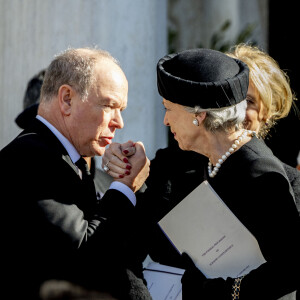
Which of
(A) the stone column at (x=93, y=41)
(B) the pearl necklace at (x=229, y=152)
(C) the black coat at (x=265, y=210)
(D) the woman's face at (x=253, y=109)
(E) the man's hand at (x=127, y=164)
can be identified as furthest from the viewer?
(A) the stone column at (x=93, y=41)

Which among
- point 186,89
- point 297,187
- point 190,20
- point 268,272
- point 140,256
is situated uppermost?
point 186,89

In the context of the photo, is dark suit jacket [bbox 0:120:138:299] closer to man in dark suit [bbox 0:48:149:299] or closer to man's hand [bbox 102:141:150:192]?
man in dark suit [bbox 0:48:149:299]

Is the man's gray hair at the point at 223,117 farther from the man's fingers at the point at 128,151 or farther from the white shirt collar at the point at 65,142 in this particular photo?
the white shirt collar at the point at 65,142

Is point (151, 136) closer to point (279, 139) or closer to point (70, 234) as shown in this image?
point (279, 139)

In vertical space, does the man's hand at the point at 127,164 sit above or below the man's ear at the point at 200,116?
below

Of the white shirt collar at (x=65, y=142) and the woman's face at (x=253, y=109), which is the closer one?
the white shirt collar at (x=65, y=142)

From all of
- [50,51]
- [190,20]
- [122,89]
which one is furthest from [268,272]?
[190,20]

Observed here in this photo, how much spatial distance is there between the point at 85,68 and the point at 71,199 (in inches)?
26.8

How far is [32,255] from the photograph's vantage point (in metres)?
2.51

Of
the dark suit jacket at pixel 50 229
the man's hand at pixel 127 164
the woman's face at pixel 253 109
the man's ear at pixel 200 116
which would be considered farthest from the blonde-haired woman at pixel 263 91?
the dark suit jacket at pixel 50 229

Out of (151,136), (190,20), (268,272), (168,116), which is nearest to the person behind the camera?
(268,272)

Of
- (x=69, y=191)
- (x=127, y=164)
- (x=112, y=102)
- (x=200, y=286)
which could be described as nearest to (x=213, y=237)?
(x=200, y=286)

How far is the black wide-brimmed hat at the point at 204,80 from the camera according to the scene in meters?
2.64

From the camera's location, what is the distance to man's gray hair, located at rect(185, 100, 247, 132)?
271 centimetres
